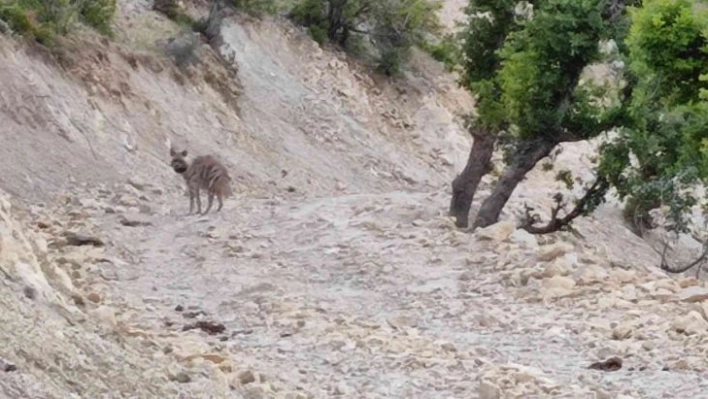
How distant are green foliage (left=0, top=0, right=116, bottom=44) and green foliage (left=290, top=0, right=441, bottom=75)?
9.43 metres

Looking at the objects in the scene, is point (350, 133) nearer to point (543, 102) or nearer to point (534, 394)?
point (543, 102)

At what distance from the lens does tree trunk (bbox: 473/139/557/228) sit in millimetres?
19297

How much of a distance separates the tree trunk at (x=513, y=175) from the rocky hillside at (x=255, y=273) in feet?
2.39

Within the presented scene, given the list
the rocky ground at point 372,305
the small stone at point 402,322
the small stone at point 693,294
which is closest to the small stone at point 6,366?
the rocky ground at point 372,305

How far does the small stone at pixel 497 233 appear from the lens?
55.7ft

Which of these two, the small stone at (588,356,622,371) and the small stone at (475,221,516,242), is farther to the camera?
the small stone at (475,221,516,242)

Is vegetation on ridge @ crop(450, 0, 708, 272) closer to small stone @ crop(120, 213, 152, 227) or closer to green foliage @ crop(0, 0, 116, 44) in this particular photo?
small stone @ crop(120, 213, 152, 227)

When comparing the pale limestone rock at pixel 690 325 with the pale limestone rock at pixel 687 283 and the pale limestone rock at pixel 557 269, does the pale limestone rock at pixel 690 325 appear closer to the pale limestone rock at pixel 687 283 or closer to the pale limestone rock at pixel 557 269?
the pale limestone rock at pixel 687 283

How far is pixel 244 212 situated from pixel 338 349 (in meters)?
9.46

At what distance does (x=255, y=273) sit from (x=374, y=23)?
25145mm

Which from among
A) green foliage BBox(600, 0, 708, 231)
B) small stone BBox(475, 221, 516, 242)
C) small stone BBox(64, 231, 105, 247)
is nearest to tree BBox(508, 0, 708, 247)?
green foliage BBox(600, 0, 708, 231)

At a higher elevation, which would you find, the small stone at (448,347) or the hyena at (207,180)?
the small stone at (448,347)

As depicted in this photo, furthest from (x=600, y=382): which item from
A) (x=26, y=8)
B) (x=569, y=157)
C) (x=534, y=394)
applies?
(x=569, y=157)

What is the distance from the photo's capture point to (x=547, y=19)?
1812 cm
